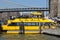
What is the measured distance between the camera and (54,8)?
185250mm

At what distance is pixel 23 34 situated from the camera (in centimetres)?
5944

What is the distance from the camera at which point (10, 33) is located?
6094 cm

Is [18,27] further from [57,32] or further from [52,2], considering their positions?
[52,2]

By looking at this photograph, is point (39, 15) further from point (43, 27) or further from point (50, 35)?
point (50, 35)

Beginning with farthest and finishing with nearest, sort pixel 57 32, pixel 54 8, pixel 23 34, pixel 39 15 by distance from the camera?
pixel 54 8 < pixel 39 15 < pixel 23 34 < pixel 57 32

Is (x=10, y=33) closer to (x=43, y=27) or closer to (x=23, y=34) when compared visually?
(x=23, y=34)

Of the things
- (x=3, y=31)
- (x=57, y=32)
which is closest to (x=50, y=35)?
(x=57, y=32)

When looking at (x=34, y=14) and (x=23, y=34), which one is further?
(x=34, y=14)

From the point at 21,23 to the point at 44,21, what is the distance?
18.3 ft

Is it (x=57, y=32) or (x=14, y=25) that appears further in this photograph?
(x=14, y=25)

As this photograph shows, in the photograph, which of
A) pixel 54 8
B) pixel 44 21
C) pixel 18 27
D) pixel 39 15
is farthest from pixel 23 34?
pixel 54 8

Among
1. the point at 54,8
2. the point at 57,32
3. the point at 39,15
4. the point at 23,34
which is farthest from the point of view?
the point at 54,8

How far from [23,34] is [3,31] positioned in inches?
217

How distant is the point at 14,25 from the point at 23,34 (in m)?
3.50
